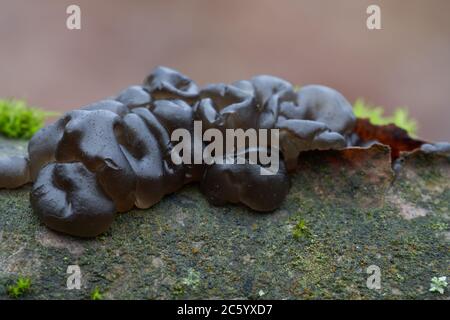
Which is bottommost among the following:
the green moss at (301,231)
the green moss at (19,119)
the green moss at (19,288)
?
the green moss at (19,288)

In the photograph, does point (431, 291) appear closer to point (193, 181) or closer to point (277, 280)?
point (277, 280)

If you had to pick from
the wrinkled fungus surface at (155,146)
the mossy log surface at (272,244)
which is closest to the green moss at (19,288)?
the mossy log surface at (272,244)

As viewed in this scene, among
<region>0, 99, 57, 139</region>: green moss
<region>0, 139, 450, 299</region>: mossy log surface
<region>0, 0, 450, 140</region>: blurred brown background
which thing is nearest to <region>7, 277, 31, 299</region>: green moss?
<region>0, 139, 450, 299</region>: mossy log surface

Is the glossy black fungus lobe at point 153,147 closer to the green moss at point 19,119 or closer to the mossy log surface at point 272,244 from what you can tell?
the mossy log surface at point 272,244

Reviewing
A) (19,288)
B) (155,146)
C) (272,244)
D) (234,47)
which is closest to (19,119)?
(155,146)
